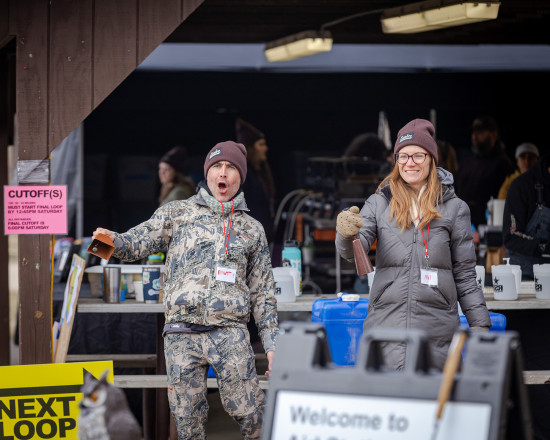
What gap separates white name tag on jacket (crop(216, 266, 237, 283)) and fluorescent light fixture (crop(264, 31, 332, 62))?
426cm

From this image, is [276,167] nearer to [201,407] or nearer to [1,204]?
[1,204]

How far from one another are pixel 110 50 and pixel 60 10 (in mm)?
342

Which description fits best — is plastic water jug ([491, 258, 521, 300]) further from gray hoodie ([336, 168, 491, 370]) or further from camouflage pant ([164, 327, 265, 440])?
camouflage pant ([164, 327, 265, 440])

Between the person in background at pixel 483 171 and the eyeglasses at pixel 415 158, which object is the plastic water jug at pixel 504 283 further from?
the person in background at pixel 483 171

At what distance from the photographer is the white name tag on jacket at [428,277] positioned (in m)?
3.19

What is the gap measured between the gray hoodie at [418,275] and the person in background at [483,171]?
508 cm

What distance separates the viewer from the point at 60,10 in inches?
166

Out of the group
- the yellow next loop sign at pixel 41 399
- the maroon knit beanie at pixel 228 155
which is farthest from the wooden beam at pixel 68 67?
the yellow next loop sign at pixel 41 399

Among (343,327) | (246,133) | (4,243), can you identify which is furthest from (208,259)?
(246,133)

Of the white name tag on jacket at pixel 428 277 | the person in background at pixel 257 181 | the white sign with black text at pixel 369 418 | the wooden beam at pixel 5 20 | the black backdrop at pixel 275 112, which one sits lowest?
the white sign with black text at pixel 369 418

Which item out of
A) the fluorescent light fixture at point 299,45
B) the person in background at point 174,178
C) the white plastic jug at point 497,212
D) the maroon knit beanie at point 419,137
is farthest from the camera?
the person in background at point 174,178

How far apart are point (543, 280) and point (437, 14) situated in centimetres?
228

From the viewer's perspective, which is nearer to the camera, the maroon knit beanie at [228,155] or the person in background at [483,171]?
the maroon knit beanie at [228,155]

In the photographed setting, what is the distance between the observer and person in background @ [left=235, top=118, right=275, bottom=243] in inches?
274
